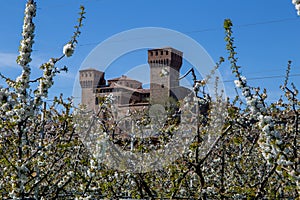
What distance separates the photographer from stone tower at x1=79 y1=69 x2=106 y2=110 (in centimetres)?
572

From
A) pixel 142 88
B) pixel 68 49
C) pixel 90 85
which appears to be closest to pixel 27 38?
pixel 68 49

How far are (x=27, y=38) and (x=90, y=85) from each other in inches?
99.9

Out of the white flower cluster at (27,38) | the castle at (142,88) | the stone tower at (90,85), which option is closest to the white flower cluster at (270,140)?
the white flower cluster at (27,38)

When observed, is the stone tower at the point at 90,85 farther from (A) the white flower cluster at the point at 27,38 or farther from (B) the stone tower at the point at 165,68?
(A) the white flower cluster at the point at 27,38

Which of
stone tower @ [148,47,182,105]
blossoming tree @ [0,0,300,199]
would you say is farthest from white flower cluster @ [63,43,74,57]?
stone tower @ [148,47,182,105]

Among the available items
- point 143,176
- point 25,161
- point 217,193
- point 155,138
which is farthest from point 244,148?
point 25,161

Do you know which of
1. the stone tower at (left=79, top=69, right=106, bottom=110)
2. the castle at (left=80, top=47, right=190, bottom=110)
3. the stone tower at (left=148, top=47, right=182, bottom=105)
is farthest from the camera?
the stone tower at (left=79, top=69, right=106, bottom=110)

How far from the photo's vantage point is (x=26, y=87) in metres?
3.79

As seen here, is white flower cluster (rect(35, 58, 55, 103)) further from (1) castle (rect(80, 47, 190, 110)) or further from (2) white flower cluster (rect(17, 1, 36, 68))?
(1) castle (rect(80, 47, 190, 110))

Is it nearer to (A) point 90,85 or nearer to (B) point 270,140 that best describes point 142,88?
(A) point 90,85

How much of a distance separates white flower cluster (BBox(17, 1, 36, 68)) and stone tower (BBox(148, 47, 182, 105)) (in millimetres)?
1600

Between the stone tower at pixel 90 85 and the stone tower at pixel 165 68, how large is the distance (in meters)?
0.69

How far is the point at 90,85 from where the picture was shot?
20.8 ft

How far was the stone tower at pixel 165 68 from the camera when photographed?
200 inches
